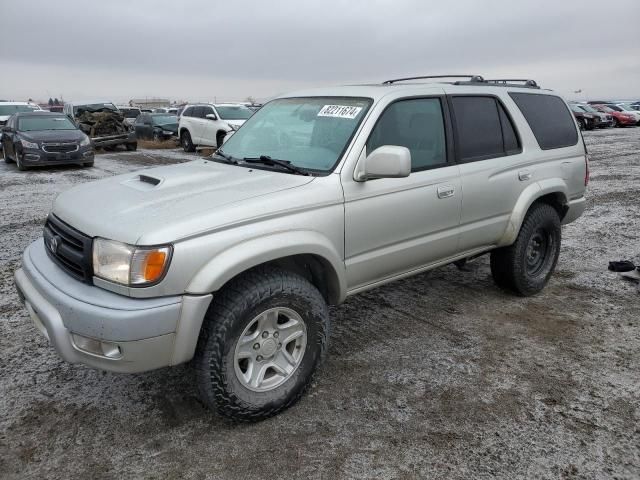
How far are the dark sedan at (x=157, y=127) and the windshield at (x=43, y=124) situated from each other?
7.81 metres

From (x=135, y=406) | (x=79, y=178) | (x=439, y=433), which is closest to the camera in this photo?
(x=439, y=433)

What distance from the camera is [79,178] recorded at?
1108cm

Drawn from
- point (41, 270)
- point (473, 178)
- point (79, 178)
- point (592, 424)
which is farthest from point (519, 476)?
point (79, 178)

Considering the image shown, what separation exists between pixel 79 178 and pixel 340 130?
9413 millimetres

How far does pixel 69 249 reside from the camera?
2.69 m

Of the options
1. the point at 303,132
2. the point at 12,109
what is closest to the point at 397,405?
the point at 303,132

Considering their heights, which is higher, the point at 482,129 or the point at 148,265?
the point at 482,129

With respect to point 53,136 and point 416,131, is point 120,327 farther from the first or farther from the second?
point 53,136

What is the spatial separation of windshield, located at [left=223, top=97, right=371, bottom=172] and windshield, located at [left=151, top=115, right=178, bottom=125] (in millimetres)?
18426

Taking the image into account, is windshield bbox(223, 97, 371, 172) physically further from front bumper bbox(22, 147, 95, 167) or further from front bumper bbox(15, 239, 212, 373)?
front bumper bbox(22, 147, 95, 167)

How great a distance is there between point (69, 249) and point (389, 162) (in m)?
1.78

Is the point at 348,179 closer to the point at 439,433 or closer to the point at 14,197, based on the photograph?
the point at 439,433

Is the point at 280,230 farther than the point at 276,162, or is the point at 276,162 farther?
the point at 276,162

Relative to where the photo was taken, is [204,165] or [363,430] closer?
[363,430]
